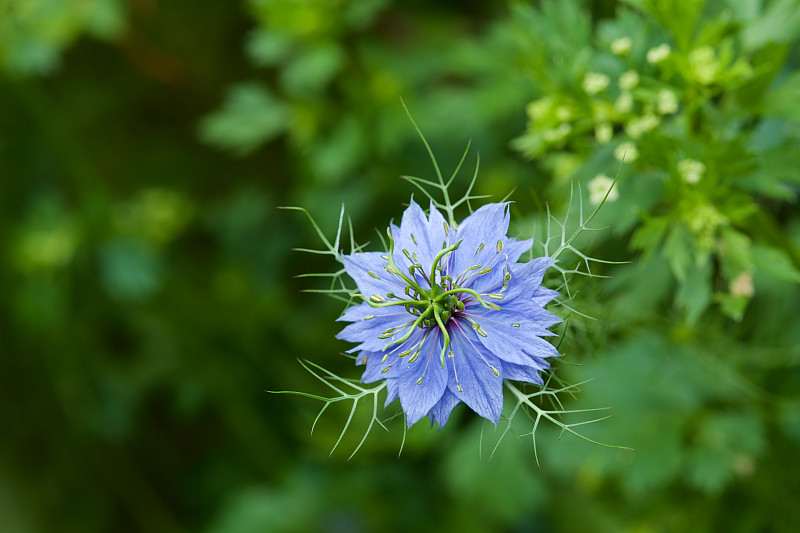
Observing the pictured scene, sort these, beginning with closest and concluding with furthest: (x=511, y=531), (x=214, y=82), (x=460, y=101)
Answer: (x=460, y=101) → (x=511, y=531) → (x=214, y=82)

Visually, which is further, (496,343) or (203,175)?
(203,175)

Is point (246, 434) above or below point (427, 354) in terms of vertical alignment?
below

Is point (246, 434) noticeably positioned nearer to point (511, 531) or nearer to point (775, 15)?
point (511, 531)

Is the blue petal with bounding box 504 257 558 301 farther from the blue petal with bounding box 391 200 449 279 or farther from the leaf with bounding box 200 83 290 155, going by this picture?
the leaf with bounding box 200 83 290 155

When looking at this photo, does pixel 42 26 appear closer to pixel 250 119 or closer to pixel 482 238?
pixel 250 119

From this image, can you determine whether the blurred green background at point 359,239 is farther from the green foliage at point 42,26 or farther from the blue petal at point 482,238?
the blue petal at point 482,238

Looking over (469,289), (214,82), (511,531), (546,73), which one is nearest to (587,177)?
(546,73)

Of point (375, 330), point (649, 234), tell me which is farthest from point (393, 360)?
point (649, 234)
